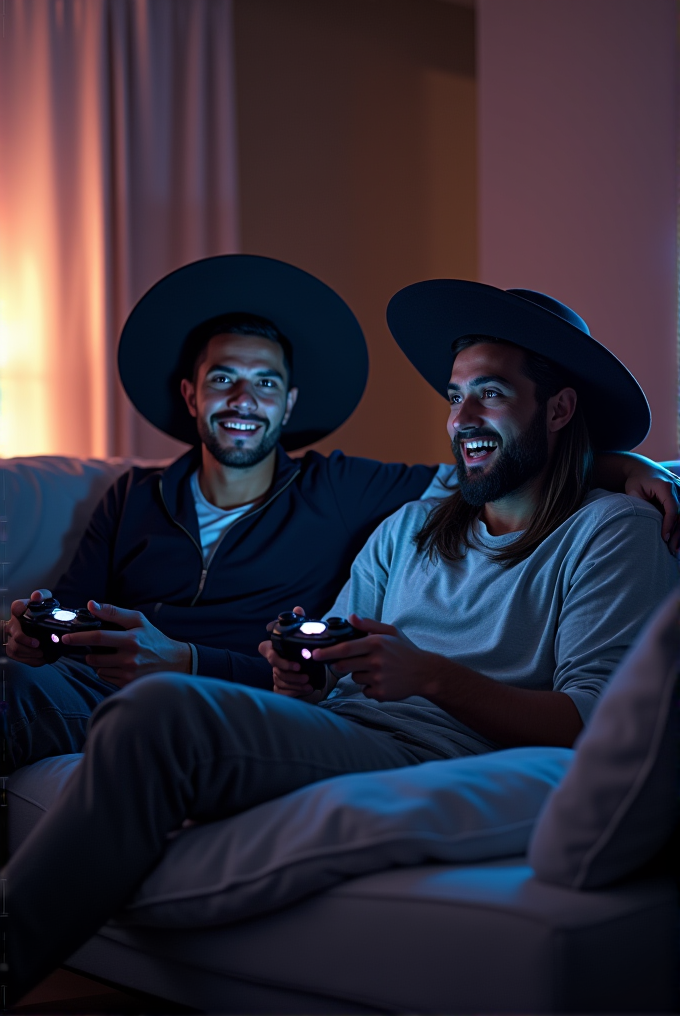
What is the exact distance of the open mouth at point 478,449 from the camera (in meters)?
1.74

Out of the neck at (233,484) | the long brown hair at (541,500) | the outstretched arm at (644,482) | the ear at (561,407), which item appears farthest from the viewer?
the neck at (233,484)

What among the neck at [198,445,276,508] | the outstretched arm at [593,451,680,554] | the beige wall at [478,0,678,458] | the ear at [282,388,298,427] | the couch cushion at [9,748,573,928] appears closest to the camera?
the couch cushion at [9,748,573,928]

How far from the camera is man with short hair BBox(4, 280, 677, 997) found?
45.3 inches

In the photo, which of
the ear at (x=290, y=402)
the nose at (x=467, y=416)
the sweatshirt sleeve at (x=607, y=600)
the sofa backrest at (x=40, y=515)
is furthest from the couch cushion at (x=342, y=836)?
the ear at (x=290, y=402)

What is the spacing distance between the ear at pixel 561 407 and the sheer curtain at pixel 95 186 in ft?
8.08

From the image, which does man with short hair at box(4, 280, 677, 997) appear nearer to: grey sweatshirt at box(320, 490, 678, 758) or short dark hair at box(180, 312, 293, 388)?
grey sweatshirt at box(320, 490, 678, 758)

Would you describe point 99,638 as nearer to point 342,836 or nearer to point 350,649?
point 350,649

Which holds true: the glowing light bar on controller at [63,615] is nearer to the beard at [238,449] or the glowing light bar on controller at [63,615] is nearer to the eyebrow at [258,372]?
the beard at [238,449]

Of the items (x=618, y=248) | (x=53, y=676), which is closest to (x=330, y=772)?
(x=53, y=676)

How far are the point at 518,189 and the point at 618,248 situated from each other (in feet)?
1.83

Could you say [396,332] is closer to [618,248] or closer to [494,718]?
[494,718]

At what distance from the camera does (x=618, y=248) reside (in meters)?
3.58

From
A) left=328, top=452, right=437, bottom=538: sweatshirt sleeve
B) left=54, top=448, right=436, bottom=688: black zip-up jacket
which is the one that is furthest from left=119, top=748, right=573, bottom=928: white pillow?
left=328, top=452, right=437, bottom=538: sweatshirt sleeve

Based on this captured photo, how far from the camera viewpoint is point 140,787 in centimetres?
116
